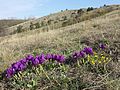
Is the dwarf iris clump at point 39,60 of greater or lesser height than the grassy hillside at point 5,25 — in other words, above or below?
above

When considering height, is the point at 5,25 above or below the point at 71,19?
below

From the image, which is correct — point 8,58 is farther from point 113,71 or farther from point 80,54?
point 113,71

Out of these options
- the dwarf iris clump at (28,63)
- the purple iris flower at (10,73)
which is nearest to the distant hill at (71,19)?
the dwarf iris clump at (28,63)

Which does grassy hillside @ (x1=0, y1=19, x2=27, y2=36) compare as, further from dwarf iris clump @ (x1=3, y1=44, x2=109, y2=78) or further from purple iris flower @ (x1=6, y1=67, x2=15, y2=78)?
purple iris flower @ (x1=6, y1=67, x2=15, y2=78)

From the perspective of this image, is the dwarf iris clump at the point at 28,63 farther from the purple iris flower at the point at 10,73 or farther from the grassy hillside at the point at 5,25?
the grassy hillside at the point at 5,25

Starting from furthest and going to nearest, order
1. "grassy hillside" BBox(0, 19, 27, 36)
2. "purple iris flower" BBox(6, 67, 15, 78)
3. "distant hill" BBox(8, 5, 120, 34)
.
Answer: "grassy hillside" BBox(0, 19, 27, 36) < "distant hill" BBox(8, 5, 120, 34) < "purple iris flower" BBox(6, 67, 15, 78)

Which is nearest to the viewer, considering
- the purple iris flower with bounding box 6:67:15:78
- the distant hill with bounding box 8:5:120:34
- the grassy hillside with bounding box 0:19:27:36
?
the purple iris flower with bounding box 6:67:15:78

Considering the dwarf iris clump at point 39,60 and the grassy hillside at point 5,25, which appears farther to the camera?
the grassy hillside at point 5,25

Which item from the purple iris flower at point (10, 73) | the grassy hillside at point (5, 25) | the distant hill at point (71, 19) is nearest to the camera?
the purple iris flower at point (10, 73)

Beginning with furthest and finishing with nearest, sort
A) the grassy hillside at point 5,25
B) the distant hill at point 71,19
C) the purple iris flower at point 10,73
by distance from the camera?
the grassy hillside at point 5,25
the distant hill at point 71,19
the purple iris flower at point 10,73

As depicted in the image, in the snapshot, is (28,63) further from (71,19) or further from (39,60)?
(71,19)

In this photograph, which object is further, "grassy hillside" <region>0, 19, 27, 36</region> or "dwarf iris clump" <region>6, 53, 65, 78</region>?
"grassy hillside" <region>0, 19, 27, 36</region>

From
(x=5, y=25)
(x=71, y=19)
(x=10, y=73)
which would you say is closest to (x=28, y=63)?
(x=10, y=73)

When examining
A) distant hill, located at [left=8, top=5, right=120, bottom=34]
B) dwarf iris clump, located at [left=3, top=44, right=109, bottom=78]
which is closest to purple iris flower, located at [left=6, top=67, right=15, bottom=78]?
dwarf iris clump, located at [left=3, top=44, right=109, bottom=78]
